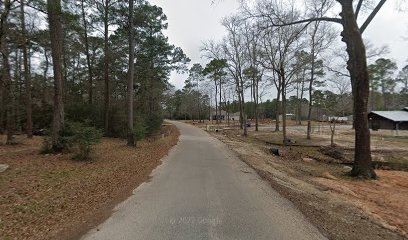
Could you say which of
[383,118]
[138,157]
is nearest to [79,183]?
[138,157]

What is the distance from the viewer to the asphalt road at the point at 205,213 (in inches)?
198

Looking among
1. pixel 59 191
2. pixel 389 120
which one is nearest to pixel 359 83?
pixel 59 191

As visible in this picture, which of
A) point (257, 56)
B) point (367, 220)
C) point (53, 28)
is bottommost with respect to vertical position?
point (367, 220)

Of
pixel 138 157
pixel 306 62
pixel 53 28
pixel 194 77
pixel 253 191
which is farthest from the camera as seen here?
pixel 194 77

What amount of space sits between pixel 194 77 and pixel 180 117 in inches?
898

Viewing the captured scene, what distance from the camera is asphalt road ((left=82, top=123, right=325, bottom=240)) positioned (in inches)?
198

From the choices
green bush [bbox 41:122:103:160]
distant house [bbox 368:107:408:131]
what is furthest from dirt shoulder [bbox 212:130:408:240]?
distant house [bbox 368:107:408:131]

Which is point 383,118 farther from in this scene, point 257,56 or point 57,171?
point 57,171

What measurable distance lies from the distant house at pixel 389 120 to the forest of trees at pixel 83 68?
3038 centimetres

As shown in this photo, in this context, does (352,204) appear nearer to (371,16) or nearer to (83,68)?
(371,16)

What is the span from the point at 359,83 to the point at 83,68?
2843 cm

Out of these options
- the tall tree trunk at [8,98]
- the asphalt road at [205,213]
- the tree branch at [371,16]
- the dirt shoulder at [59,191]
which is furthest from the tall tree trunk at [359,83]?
the tall tree trunk at [8,98]

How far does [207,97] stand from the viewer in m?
85.4

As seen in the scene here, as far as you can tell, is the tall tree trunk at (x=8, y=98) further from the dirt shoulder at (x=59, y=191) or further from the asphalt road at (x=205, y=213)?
the asphalt road at (x=205, y=213)
